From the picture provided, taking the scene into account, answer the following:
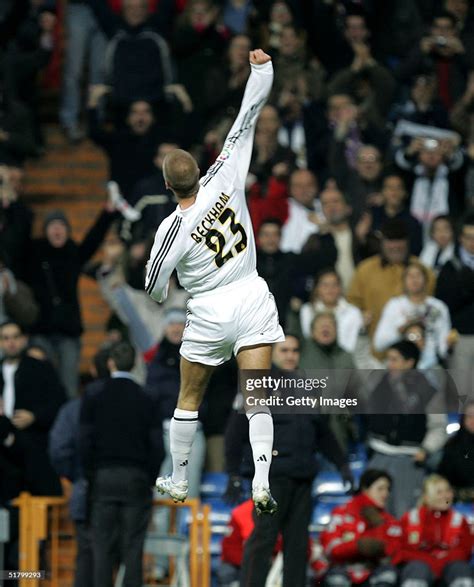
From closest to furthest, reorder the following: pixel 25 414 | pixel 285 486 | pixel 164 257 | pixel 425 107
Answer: pixel 164 257 < pixel 285 486 < pixel 25 414 < pixel 425 107

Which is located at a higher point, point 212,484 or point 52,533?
point 212,484

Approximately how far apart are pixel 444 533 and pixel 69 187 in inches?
291

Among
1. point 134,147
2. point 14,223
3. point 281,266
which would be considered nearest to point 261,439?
point 281,266

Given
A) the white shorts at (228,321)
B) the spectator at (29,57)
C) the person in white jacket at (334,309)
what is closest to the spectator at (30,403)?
the person in white jacket at (334,309)

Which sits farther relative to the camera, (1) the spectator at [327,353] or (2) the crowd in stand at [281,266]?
(1) the spectator at [327,353]

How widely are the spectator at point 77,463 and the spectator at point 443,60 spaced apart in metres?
5.88

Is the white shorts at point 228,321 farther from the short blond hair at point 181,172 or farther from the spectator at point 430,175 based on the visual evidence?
the spectator at point 430,175

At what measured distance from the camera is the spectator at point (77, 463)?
13.7 meters

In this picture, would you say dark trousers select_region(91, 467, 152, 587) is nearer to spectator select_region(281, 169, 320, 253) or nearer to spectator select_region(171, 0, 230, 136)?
spectator select_region(281, 169, 320, 253)

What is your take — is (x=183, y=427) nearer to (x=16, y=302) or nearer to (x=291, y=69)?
(x=16, y=302)

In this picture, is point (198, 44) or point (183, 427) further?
point (198, 44)

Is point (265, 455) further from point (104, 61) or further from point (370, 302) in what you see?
point (104, 61)

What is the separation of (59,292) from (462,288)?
3.96 meters

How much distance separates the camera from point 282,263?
16.0 meters
